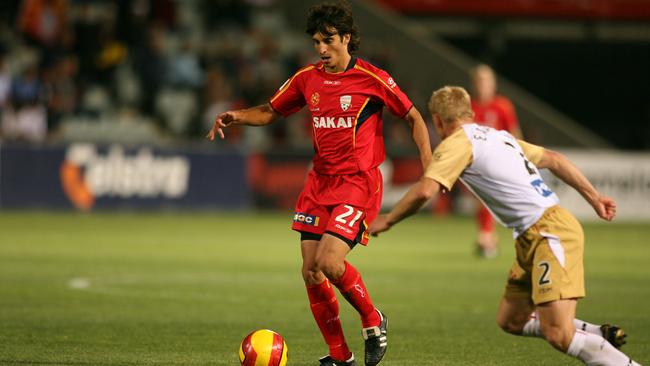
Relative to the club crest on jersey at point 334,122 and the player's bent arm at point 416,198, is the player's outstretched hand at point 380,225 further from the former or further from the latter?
the club crest on jersey at point 334,122

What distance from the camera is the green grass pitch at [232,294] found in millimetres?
8711

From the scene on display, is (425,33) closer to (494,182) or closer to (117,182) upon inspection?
(117,182)

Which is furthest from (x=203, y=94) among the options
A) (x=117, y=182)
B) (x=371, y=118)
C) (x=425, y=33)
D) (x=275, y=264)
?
(x=371, y=118)

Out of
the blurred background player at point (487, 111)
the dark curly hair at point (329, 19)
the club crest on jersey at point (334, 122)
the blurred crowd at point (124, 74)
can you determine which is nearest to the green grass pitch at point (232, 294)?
the blurred background player at point (487, 111)

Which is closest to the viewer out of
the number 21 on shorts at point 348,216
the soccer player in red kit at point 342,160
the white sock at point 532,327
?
the white sock at point 532,327

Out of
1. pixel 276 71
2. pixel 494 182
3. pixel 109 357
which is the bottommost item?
pixel 109 357

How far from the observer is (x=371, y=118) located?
808 centimetres

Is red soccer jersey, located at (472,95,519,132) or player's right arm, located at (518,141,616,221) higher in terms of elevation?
red soccer jersey, located at (472,95,519,132)

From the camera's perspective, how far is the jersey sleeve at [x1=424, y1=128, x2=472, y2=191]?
6.84 meters

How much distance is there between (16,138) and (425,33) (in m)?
12.0

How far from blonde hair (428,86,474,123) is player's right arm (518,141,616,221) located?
51 cm

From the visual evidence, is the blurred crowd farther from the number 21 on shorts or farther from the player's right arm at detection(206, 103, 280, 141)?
the number 21 on shorts

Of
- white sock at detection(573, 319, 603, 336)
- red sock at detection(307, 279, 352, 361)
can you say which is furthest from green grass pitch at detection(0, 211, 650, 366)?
white sock at detection(573, 319, 603, 336)

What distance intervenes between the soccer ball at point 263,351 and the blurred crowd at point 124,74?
1585 centimetres
